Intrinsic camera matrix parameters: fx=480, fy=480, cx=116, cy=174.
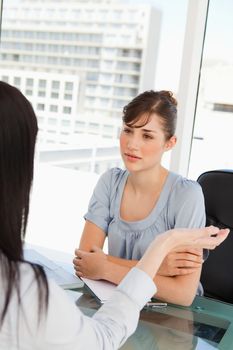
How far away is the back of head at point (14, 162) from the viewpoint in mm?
662

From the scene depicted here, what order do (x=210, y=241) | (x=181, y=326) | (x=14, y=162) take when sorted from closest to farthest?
1. (x=14, y=162)
2. (x=210, y=241)
3. (x=181, y=326)

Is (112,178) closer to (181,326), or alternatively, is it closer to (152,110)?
(152,110)

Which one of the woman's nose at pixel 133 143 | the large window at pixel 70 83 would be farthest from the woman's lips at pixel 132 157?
the large window at pixel 70 83

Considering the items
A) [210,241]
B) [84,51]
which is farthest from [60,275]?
[84,51]

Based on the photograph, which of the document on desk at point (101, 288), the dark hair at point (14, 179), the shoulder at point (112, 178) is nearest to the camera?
the dark hair at point (14, 179)

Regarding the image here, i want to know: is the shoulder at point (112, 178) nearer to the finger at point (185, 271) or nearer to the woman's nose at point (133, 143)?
the woman's nose at point (133, 143)

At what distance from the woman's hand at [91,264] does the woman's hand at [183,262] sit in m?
0.19

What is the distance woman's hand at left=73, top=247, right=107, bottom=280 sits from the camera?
138 centimetres

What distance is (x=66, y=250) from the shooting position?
352 centimetres

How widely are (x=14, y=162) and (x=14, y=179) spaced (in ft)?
0.08

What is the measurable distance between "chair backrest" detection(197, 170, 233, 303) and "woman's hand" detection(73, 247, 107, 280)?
49cm

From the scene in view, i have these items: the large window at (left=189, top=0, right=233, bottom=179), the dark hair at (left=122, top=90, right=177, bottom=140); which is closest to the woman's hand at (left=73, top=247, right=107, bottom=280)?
the dark hair at (left=122, top=90, right=177, bottom=140)

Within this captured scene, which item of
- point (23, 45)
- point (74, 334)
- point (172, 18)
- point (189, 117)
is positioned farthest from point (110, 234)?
point (23, 45)

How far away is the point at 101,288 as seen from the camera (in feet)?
4.39
